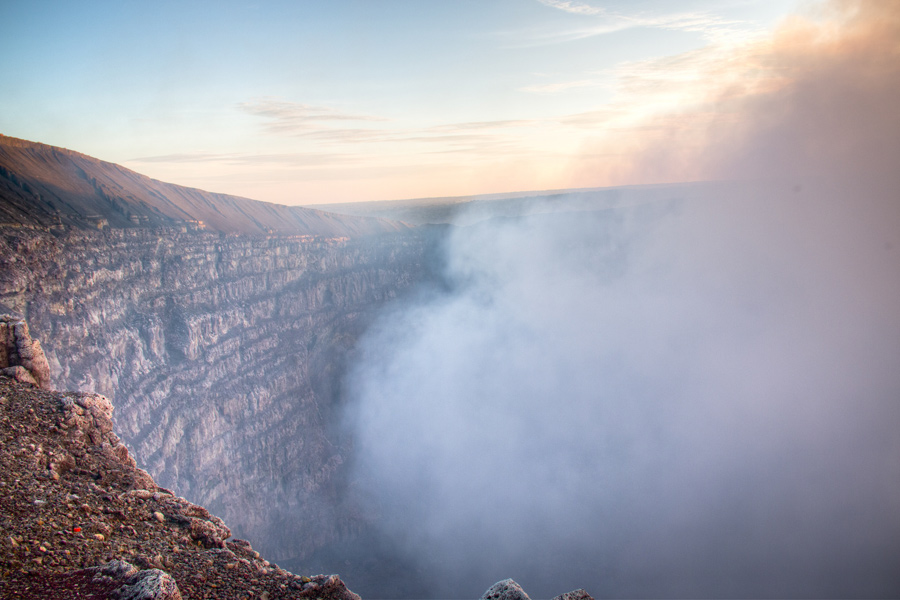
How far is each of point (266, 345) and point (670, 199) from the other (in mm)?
62966

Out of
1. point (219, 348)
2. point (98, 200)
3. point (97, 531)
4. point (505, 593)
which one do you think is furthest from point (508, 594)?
point (98, 200)

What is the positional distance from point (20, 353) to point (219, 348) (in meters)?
20.5

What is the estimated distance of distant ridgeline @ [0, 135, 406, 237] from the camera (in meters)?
22.1

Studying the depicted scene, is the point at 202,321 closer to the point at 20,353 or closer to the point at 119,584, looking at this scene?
the point at 20,353

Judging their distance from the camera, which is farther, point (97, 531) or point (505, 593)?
point (97, 531)

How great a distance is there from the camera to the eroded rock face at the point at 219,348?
20812 millimetres

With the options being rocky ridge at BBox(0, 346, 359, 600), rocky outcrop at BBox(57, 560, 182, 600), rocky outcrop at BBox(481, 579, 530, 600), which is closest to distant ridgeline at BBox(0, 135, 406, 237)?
rocky ridge at BBox(0, 346, 359, 600)

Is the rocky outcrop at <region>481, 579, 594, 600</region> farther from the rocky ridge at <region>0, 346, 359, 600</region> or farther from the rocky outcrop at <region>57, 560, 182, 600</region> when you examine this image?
the rocky outcrop at <region>57, 560, 182, 600</region>

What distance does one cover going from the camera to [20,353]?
900 cm

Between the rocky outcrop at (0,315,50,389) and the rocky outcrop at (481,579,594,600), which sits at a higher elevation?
the rocky outcrop at (0,315,50,389)

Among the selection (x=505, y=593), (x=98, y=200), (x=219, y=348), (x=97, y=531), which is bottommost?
(x=219, y=348)

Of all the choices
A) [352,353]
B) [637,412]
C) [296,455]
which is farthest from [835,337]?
[296,455]

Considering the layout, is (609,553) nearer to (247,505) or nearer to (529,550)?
(529,550)

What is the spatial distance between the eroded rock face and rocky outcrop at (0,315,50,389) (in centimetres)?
1227
